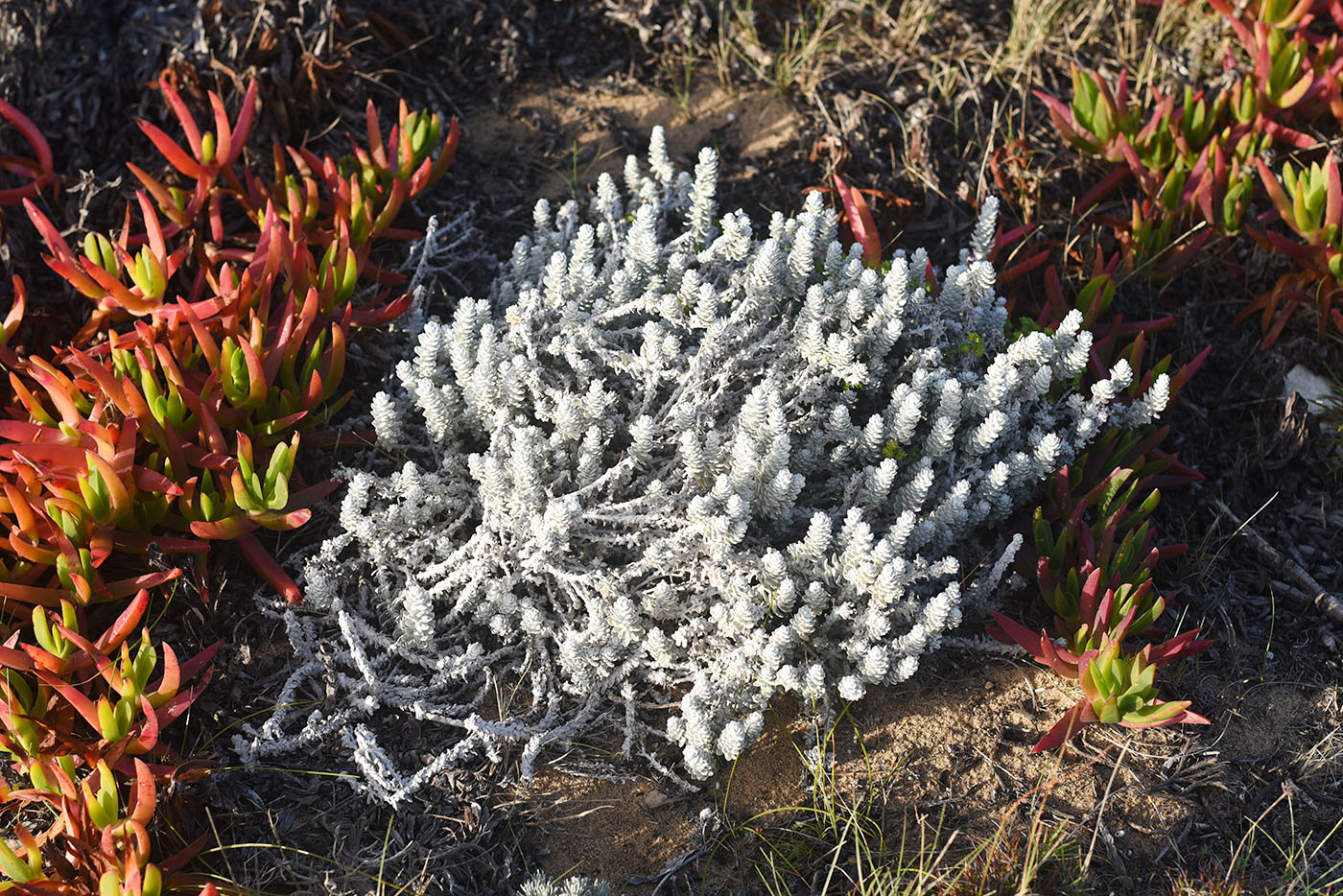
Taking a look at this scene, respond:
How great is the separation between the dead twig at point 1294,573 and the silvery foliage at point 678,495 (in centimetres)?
54

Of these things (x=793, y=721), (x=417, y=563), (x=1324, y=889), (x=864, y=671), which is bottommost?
(x=1324, y=889)

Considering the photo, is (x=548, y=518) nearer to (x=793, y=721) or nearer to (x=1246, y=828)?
(x=793, y=721)

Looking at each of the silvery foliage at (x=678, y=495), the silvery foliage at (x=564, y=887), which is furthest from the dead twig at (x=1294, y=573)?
the silvery foliage at (x=564, y=887)

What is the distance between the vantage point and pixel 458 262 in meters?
3.47

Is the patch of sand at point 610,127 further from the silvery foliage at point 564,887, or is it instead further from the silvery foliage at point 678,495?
the silvery foliage at point 564,887

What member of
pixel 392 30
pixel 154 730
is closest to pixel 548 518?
pixel 154 730

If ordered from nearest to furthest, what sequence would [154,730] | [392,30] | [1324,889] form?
[154,730] < [1324,889] < [392,30]

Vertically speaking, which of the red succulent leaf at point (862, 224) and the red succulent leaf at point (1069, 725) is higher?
the red succulent leaf at point (862, 224)

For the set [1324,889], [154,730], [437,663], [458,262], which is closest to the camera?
[154,730]

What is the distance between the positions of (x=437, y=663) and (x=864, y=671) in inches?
39.4

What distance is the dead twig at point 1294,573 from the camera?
116 inches

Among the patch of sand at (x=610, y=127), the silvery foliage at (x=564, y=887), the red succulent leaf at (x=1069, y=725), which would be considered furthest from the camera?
the patch of sand at (x=610, y=127)

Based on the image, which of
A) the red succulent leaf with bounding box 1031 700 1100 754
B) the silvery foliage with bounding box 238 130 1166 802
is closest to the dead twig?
the silvery foliage with bounding box 238 130 1166 802

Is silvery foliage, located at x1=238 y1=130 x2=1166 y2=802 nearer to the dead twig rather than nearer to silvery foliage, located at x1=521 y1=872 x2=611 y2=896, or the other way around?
silvery foliage, located at x1=521 y1=872 x2=611 y2=896
